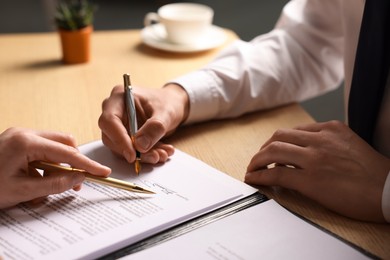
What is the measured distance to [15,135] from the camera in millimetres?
662

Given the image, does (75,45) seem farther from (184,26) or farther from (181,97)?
(181,97)

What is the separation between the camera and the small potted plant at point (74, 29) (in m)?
1.21

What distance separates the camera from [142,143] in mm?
755

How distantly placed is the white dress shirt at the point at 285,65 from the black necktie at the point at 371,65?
106 millimetres

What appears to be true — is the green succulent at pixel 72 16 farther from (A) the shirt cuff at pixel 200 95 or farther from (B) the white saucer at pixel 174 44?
(A) the shirt cuff at pixel 200 95

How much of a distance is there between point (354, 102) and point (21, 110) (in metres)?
0.63

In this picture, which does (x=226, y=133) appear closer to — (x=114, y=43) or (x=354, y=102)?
(x=354, y=102)

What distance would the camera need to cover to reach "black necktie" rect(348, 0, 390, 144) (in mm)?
797

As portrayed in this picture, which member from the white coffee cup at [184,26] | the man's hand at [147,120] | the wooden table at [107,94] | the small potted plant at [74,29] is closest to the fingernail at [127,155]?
the man's hand at [147,120]

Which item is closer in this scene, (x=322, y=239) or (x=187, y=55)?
(x=322, y=239)

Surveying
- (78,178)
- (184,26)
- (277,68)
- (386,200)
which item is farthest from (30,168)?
(184,26)

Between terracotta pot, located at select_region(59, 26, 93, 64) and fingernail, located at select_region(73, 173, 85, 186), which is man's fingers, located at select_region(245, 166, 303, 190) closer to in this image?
fingernail, located at select_region(73, 173, 85, 186)

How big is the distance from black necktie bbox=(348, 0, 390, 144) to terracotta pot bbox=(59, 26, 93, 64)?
2.22 ft

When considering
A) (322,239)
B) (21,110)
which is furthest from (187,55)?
(322,239)
